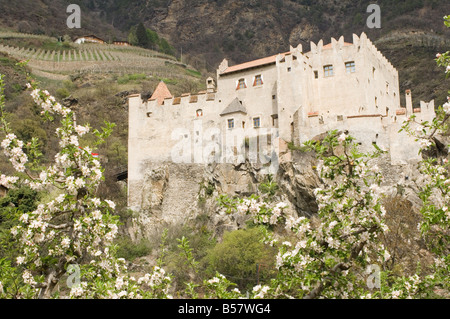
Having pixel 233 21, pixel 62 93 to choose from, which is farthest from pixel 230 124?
pixel 233 21

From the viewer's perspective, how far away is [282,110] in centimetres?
3781

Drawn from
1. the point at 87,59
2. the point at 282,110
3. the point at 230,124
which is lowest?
the point at 230,124

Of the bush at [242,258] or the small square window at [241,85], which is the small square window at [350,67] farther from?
the bush at [242,258]

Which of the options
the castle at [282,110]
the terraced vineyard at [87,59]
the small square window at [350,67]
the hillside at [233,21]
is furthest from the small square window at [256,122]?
the hillside at [233,21]

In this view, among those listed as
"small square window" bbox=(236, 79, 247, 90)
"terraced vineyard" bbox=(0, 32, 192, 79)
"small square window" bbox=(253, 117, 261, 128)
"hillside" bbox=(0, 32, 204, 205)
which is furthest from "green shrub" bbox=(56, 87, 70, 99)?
"small square window" bbox=(253, 117, 261, 128)

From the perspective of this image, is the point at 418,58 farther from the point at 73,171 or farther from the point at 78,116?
the point at 73,171

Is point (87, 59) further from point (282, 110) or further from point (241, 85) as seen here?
point (282, 110)

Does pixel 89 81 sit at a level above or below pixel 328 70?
above

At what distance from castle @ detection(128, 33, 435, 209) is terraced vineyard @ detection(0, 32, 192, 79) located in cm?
4769

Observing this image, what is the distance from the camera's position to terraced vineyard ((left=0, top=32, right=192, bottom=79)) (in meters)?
90.4

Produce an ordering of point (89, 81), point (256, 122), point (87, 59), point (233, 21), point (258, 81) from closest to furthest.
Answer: point (256, 122), point (258, 81), point (89, 81), point (87, 59), point (233, 21)

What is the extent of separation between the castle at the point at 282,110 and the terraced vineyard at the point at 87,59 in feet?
156

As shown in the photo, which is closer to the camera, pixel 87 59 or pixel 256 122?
pixel 256 122

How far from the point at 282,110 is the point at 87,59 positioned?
224ft
